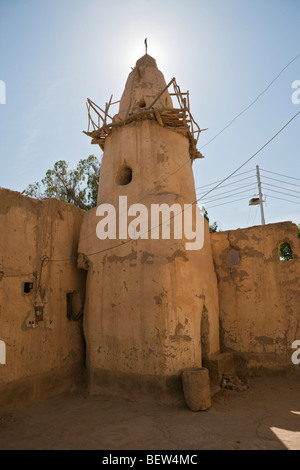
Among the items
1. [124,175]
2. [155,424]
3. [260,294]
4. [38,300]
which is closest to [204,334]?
[260,294]

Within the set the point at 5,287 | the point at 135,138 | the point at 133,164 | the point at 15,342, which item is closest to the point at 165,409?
the point at 15,342

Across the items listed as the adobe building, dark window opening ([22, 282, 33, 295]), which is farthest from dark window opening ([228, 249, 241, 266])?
dark window opening ([22, 282, 33, 295])

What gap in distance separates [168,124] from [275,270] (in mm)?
5581

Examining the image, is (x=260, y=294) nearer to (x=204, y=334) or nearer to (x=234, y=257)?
(x=204, y=334)

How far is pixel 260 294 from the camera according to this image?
9398mm

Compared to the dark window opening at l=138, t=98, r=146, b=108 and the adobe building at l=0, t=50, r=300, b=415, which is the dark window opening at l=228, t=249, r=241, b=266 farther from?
the dark window opening at l=138, t=98, r=146, b=108

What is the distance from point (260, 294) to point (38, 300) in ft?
21.0

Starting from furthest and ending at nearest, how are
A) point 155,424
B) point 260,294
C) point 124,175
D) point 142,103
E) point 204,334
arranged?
point 142,103, point 124,175, point 260,294, point 204,334, point 155,424

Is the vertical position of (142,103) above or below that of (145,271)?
above

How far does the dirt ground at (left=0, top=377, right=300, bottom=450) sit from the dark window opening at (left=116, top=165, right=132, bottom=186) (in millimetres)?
6134

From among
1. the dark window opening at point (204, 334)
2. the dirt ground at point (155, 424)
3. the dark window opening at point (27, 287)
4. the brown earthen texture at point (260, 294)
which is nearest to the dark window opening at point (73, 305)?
the dark window opening at point (27, 287)

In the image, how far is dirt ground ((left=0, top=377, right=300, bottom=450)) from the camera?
5367mm

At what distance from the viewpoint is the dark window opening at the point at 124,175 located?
31.6 ft
